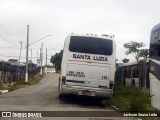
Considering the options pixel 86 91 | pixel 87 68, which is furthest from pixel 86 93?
pixel 87 68

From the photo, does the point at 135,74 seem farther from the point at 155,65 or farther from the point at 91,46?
the point at 155,65

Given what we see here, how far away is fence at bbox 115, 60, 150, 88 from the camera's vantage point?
27641mm

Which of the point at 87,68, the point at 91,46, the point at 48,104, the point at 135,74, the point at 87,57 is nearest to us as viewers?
the point at 48,104

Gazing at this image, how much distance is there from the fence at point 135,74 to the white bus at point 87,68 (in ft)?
23.2

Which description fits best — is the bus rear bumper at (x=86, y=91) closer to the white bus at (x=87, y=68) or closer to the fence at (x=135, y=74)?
the white bus at (x=87, y=68)

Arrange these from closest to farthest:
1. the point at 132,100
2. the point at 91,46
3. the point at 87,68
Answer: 1. the point at 132,100
2. the point at 87,68
3. the point at 91,46

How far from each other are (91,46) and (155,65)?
6.15m

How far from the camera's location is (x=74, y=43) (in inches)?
772

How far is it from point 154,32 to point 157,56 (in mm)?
1139

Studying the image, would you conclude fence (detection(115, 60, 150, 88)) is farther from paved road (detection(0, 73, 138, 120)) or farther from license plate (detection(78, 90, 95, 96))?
license plate (detection(78, 90, 95, 96))

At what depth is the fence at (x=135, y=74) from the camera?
90.7ft

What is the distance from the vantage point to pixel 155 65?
13945 millimetres

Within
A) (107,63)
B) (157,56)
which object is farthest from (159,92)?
(107,63)

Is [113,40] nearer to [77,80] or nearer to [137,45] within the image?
Answer: [77,80]
